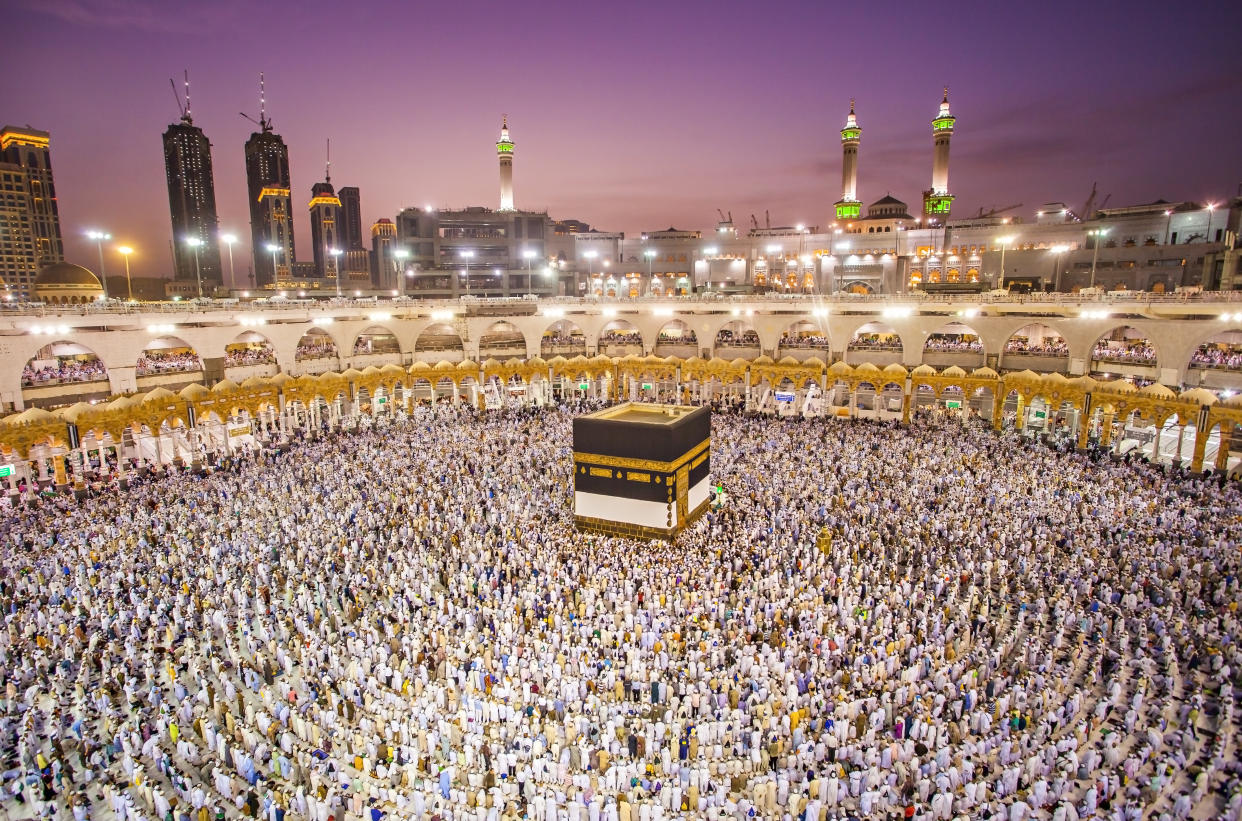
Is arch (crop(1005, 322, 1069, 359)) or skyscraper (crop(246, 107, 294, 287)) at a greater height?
skyscraper (crop(246, 107, 294, 287))

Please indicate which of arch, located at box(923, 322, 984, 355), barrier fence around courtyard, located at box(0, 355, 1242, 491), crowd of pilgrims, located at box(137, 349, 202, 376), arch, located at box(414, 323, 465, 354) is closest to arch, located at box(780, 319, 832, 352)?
barrier fence around courtyard, located at box(0, 355, 1242, 491)

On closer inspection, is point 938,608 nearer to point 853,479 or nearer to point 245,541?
point 853,479

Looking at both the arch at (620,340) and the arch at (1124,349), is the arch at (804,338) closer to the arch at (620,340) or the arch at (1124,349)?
the arch at (620,340)

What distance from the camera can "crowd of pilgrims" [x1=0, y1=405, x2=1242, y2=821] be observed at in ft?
22.6

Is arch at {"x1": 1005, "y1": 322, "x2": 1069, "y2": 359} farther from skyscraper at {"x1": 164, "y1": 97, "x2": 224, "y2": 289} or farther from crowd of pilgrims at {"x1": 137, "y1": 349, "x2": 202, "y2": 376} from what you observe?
skyscraper at {"x1": 164, "y1": 97, "x2": 224, "y2": 289}

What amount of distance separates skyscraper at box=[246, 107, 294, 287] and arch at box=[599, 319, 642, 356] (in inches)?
5455

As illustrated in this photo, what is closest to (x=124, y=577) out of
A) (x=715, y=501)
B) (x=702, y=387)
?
(x=715, y=501)

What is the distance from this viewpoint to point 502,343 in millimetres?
35875

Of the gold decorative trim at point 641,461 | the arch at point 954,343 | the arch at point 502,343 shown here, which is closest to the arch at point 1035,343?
the arch at point 954,343

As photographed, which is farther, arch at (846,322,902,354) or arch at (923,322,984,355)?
arch at (846,322,902,354)

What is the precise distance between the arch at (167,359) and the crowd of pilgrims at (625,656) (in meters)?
10.0

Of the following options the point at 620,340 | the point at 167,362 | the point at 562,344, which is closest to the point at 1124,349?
the point at 620,340

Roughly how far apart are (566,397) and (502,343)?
8.21 m

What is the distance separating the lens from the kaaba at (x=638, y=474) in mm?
13117
